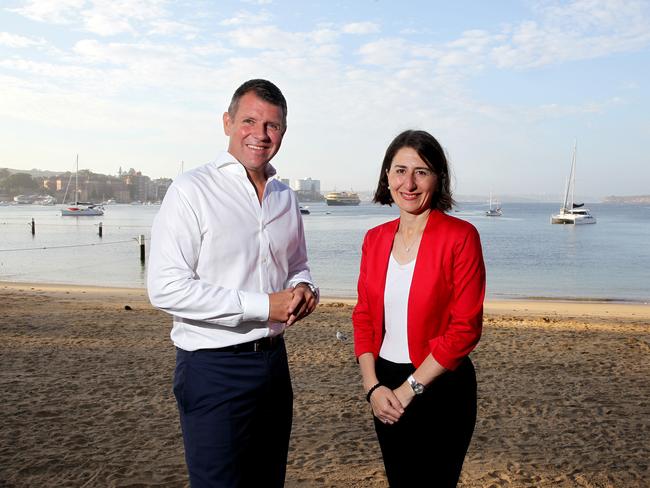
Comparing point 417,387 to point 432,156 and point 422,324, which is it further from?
point 432,156

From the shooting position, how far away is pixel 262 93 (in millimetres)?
2418

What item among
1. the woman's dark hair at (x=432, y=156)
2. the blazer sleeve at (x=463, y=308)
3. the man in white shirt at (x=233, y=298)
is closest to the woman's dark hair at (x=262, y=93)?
the man in white shirt at (x=233, y=298)

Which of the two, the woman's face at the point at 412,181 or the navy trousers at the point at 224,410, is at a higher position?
the woman's face at the point at 412,181

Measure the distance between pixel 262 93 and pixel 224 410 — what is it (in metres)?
1.26

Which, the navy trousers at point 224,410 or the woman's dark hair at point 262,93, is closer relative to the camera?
the navy trousers at point 224,410

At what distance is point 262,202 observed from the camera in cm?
242

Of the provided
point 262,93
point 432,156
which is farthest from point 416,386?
point 262,93

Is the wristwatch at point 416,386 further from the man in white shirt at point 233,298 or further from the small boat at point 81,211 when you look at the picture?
the small boat at point 81,211

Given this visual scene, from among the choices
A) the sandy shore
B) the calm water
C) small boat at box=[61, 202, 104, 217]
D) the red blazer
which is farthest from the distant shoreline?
small boat at box=[61, 202, 104, 217]

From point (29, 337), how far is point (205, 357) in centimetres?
834

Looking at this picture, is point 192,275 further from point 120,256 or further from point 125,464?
point 120,256

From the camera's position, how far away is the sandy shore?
4367 mm

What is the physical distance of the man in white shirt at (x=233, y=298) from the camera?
7.14 feet

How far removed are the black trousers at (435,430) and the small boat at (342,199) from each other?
185 metres
